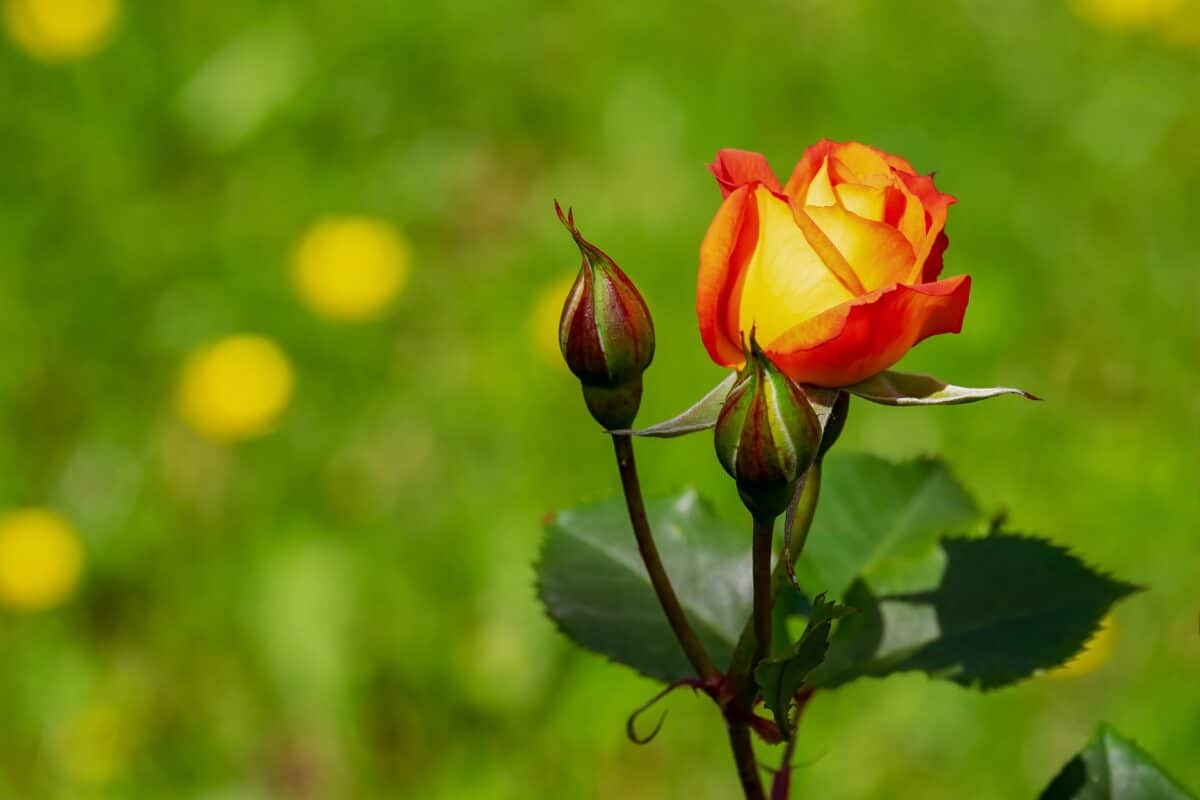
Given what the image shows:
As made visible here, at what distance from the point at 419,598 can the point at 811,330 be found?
5.26 ft

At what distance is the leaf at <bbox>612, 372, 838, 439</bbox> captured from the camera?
67cm

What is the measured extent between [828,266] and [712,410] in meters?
0.09

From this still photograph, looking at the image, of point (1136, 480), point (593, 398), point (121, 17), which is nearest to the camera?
point (593, 398)

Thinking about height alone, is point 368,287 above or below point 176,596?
above

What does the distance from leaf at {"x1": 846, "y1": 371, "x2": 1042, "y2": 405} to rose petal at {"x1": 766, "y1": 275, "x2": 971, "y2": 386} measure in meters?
0.02

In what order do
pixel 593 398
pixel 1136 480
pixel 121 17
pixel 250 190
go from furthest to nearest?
pixel 121 17 → pixel 250 190 → pixel 1136 480 → pixel 593 398

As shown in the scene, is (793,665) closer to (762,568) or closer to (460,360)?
(762,568)

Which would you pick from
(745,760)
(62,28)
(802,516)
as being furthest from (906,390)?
(62,28)

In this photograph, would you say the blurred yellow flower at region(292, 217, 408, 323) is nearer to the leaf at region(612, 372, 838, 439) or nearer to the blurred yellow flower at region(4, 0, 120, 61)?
the blurred yellow flower at region(4, 0, 120, 61)

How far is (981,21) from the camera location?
2865 millimetres

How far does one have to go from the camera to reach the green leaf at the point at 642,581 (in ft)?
2.74

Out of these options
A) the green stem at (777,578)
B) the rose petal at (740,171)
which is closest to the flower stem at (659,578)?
the green stem at (777,578)

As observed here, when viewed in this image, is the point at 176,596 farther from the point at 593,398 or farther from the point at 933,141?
the point at 593,398

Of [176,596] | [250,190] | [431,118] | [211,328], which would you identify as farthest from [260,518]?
[431,118]
